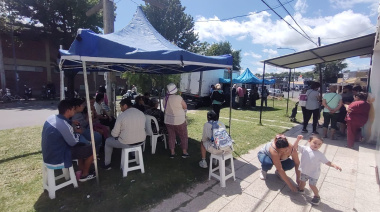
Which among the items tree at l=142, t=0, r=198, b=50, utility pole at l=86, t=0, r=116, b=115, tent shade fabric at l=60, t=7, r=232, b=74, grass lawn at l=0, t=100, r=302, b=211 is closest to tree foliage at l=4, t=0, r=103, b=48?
tree at l=142, t=0, r=198, b=50

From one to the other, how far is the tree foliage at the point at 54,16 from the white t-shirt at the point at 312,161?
65.8ft

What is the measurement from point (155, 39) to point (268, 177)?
3436mm

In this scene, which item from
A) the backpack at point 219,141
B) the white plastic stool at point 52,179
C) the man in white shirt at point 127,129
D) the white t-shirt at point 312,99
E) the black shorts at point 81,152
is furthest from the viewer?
the white t-shirt at point 312,99

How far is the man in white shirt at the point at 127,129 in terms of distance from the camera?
3.35m

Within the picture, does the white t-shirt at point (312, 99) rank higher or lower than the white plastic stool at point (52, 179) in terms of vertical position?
higher

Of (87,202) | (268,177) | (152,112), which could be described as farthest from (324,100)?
(87,202)

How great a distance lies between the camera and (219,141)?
3.13 m

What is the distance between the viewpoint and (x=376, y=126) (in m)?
5.12

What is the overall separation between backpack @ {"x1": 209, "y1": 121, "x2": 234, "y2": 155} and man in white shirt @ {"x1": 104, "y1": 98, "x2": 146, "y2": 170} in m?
1.29

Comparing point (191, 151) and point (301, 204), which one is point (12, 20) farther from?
point (301, 204)

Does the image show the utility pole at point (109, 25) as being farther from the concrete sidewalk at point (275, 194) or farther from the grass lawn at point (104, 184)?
the concrete sidewalk at point (275, 194)

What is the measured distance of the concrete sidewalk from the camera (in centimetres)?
268

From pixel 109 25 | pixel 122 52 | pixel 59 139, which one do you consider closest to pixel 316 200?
pixel 122 52

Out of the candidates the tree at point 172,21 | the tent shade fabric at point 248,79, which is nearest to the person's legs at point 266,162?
the tent shade fabric at point 248,79
